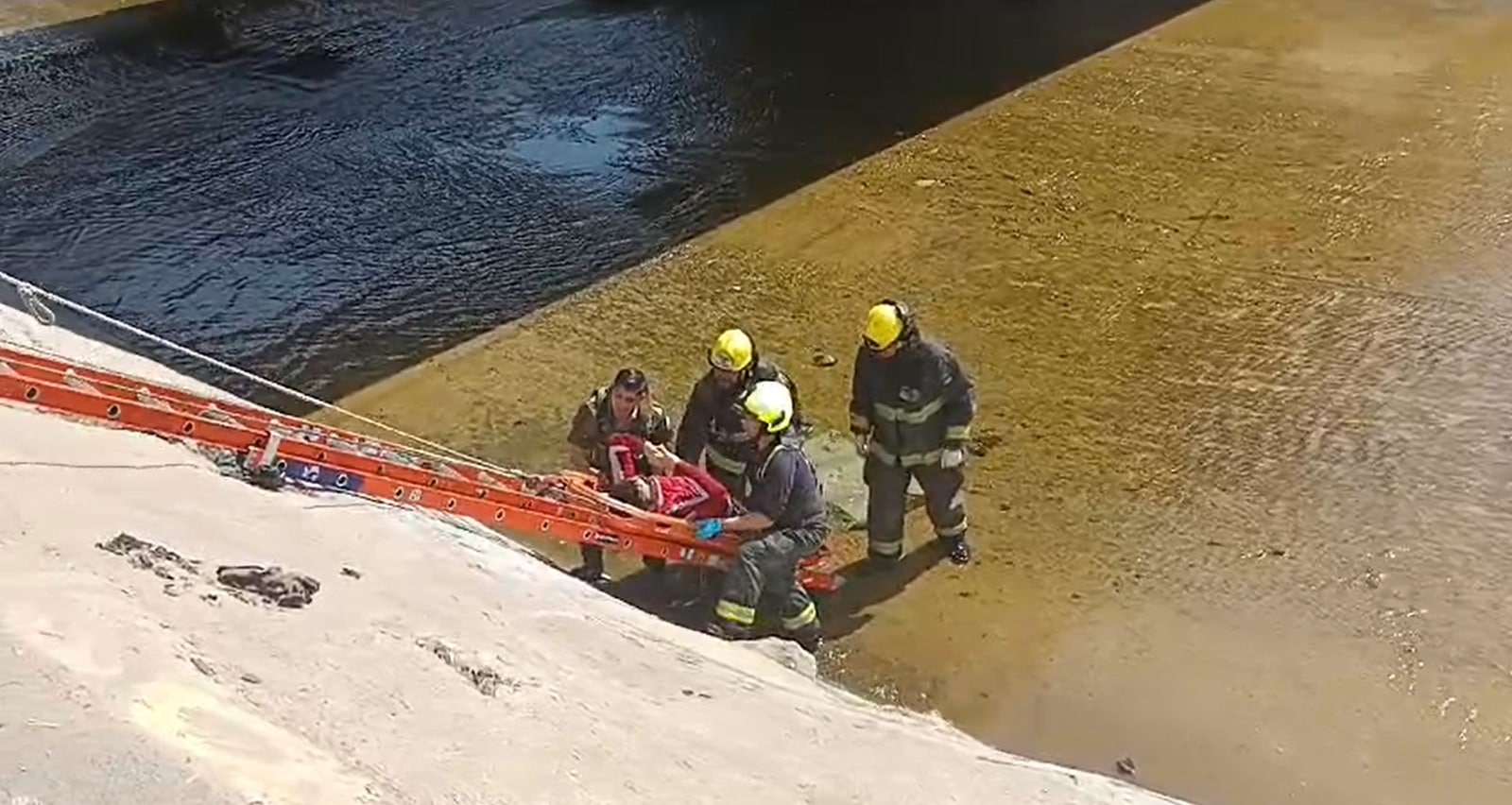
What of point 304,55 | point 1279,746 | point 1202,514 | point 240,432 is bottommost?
point 1279,746

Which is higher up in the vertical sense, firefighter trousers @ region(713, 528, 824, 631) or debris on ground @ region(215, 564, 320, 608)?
debris on ground @ region(215, 564, 320, 608)

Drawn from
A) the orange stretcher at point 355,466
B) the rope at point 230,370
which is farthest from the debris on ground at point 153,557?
the rope at point 230,370

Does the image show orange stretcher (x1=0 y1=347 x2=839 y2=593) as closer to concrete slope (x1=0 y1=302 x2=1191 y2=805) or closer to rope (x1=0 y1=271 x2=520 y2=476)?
concrete slope (x1=0 y1=302 x2=1191 y2=805)

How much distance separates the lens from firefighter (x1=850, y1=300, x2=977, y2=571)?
24.0ft

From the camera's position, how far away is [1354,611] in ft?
23.4

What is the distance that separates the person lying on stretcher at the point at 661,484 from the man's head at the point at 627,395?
3.8 inches

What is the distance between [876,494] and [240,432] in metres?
3.07

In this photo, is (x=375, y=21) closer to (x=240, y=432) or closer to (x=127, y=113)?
(x=127, y=113)

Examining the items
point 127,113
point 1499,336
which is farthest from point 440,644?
point 127,113

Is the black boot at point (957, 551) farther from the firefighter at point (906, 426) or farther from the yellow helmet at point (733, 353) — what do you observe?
the yellow helmet at point (733, 353)

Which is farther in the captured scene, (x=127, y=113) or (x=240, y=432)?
(x=127, y=113)

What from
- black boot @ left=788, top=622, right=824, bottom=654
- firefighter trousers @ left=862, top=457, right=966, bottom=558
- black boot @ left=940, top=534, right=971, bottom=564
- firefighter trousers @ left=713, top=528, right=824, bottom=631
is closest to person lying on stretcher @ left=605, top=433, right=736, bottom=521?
firefighter trousers @ left=713, top=528, right=824, bottom=631

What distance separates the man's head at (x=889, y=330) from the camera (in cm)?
718

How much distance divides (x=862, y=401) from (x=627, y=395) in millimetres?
1194
